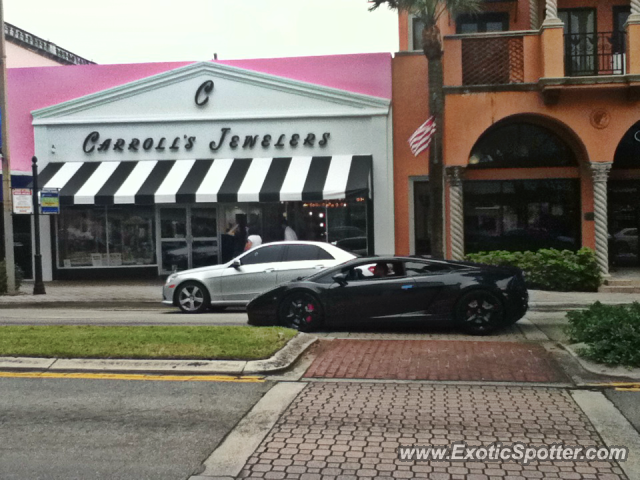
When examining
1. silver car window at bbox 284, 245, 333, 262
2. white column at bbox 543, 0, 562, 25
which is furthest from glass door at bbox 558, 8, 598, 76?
silver car window at bbox 284, 245, 333, 262

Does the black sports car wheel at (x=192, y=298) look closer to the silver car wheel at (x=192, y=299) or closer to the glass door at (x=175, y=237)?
the silver car wheel at (x=192, y=299)

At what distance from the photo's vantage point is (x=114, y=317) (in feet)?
45.0

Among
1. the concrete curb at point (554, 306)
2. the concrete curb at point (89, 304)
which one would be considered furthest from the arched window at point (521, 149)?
the concrete curb at point (89, 304)

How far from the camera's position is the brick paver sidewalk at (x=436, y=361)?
787cm

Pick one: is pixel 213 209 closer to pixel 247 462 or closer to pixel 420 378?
pixel 420 378

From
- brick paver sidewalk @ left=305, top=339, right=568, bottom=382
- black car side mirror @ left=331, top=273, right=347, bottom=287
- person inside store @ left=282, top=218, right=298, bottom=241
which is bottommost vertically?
brick paver sidewalk @ left=305, top=339, right=568, bottom=382

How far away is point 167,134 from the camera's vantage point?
69.2 feet

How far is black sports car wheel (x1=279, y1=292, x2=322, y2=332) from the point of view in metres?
11.3

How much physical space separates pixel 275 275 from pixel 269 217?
6964 millimetres

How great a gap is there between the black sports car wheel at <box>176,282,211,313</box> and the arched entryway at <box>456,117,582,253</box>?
28.8ft

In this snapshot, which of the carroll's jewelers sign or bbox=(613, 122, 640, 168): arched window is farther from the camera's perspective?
bbox=(613, 122, 640, 168): arched window

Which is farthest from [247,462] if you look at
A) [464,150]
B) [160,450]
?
[464,150]

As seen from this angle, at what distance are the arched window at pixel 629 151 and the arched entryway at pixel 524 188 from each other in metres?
1.30

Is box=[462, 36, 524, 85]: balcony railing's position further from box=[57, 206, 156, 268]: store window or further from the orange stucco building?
box=[57, 206, 156, 268]: store window
